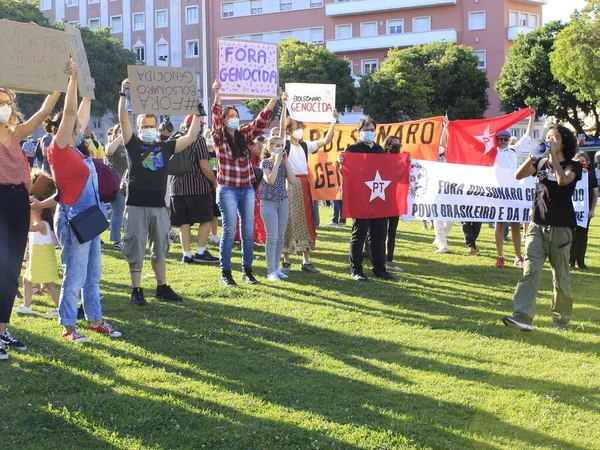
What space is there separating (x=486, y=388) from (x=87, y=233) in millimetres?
3345

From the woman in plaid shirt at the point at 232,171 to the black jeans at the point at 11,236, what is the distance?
3.13 metres

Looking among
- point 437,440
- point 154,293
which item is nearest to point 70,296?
point 154,293

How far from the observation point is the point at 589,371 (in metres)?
5.79

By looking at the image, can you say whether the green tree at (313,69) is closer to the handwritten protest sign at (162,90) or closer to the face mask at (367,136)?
the face mask at (367,136)

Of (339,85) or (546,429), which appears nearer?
(546,429)

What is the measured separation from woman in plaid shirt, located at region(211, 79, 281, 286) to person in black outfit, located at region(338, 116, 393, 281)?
4.73 feet

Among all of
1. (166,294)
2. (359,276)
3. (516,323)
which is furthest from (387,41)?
(516,323)

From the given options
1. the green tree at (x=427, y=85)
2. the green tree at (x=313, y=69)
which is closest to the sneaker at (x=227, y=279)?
the green tree at (x=427, y=85)

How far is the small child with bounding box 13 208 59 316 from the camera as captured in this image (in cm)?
715

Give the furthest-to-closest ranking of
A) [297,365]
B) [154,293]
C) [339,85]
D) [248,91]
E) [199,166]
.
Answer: [339,85] → [199,166] → [248,91] → [154,293] → [297,365]

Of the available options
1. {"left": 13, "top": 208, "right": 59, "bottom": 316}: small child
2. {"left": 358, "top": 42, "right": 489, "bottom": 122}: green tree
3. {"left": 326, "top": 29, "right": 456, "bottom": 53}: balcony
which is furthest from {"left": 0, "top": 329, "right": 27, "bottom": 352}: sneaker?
{"left": 326, "top": 29, "right": 456, "bottom": 53}: balcony

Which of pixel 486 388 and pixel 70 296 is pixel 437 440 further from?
pixel 70 296

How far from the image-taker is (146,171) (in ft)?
24.4

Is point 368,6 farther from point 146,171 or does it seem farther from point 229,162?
point 146,171
